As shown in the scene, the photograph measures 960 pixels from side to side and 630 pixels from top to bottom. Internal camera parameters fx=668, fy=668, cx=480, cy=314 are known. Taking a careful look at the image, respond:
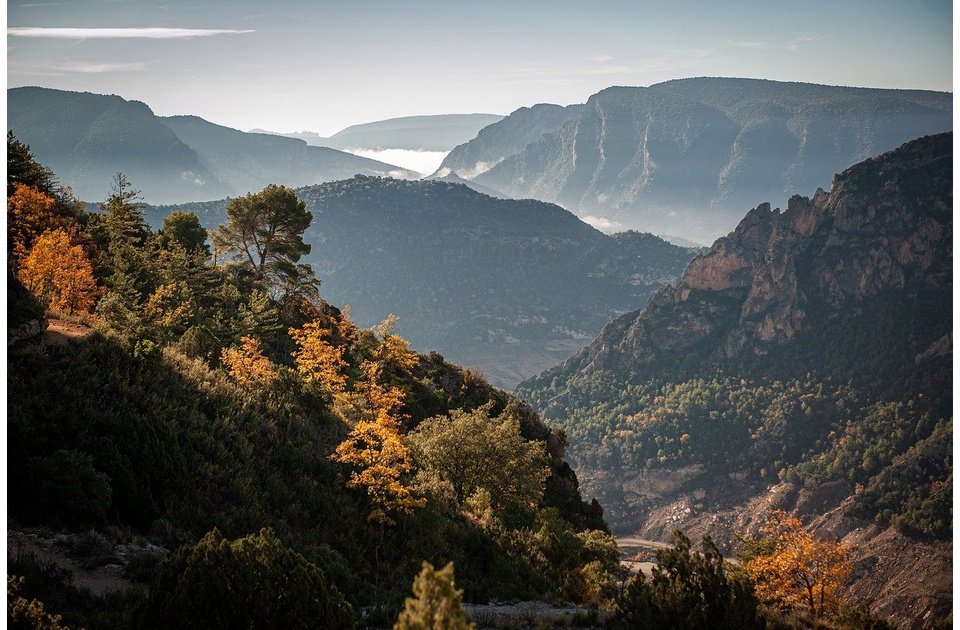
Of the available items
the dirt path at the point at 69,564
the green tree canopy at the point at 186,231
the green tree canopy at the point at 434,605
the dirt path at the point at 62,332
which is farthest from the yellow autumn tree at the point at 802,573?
the green tree canopy at the point at 186,231

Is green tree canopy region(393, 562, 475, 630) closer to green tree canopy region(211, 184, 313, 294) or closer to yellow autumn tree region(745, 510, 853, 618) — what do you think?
yellow autumn tree region(745, 510, 853, 618)

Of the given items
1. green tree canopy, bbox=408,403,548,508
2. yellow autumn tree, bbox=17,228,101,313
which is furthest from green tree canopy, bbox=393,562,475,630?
yellow autumn tree, bbox=17,228,101,313

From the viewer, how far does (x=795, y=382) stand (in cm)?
14350

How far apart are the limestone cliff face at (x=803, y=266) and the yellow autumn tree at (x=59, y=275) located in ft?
473

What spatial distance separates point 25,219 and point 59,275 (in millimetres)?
7494

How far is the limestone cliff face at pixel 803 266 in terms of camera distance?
476 feet

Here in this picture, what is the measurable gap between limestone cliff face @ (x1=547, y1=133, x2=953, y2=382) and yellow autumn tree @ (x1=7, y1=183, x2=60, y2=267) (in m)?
145

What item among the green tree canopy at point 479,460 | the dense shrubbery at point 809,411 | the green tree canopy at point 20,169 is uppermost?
the green tree canopy at point 20,169

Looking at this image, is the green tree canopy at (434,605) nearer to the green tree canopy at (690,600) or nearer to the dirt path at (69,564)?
the green tree canopy at (690,600)

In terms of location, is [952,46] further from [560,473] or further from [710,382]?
[710,382]

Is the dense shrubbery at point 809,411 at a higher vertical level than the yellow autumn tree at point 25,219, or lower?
lower

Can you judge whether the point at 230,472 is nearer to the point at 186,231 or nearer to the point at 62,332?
the point at 62,332

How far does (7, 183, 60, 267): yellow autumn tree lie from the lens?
3717 cm

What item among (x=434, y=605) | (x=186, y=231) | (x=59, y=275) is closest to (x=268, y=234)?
(x=186, y=231)
